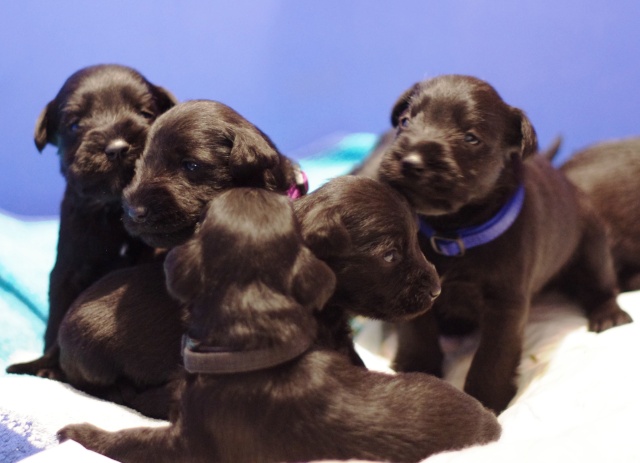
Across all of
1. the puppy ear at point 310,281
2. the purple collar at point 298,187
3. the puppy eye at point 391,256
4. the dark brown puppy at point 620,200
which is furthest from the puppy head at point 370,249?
the dark brown puppy at point 620,200

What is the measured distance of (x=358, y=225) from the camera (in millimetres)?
1796

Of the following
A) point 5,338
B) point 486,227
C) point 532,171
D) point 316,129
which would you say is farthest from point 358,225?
point 316,129

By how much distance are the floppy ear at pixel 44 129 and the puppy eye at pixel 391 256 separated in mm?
1374

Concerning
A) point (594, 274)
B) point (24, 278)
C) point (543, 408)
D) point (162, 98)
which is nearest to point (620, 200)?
point (594, 274)

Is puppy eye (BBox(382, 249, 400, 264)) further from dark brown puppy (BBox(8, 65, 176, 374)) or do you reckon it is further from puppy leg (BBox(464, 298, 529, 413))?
dark brown puppy (BBox(8, 65, 176, 374))

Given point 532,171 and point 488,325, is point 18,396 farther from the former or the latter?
point 532,171

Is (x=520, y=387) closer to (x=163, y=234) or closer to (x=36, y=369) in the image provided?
(x=163, y=234)

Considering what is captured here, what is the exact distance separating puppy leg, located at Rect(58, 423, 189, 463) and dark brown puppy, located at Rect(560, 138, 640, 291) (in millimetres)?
2213

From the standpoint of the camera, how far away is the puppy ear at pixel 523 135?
222 centimetres

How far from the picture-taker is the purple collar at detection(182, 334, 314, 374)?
5.05ft

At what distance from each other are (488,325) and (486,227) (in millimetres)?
336

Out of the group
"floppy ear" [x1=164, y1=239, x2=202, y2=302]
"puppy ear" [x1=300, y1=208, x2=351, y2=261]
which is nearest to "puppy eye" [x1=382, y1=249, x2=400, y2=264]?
"puppy ear" [x1=300, y1=208, x2=351, y2=261]

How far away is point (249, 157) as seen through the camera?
1929mm

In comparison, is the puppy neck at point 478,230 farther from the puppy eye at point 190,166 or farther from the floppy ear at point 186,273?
the floppy ear at point 186,273
